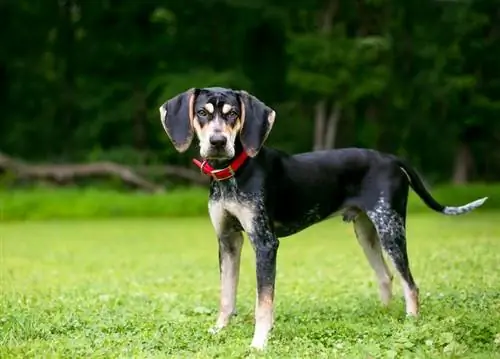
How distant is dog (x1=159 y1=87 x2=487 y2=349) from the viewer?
7.86 m

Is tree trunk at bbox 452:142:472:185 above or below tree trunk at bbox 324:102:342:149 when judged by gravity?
below

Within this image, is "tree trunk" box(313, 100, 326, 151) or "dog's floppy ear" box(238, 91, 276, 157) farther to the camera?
"tree trunk" box(313, 100, 326, 151)

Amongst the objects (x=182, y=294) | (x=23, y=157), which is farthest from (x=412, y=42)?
(x=182, y=294)

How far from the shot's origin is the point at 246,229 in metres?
8.16

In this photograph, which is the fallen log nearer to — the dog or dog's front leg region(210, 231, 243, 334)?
the dog

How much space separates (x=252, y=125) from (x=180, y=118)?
0.60 m

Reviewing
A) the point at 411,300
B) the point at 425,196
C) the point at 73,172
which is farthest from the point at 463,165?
the point at 411,300

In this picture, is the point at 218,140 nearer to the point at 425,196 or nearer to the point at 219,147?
the point at 219,147

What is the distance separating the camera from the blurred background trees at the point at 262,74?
34.9m

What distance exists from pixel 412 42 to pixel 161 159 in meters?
10.7

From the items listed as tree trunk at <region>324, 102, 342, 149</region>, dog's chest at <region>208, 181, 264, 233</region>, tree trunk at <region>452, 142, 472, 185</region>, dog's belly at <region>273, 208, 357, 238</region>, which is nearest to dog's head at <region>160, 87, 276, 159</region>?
dog's chest at <region>208, 181, 264, 233</region>

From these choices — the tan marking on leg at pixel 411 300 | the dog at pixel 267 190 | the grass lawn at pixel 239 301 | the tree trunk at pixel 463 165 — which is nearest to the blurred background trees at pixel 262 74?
the tree trunk at pixel 463 165

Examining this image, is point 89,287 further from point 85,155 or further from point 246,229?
point 85,155

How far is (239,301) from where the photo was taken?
10.8 meters
